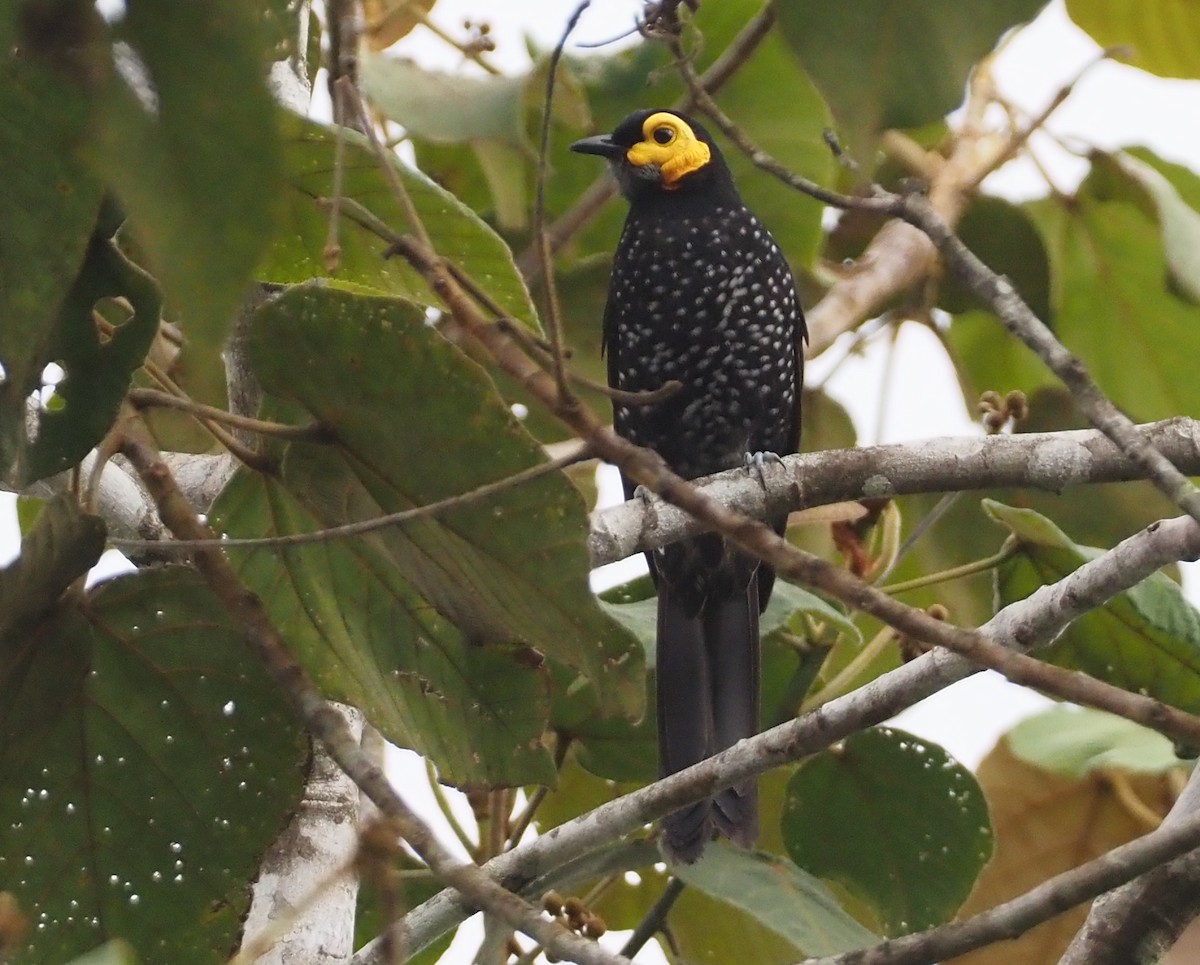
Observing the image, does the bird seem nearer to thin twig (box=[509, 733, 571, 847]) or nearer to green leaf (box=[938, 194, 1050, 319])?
green leaf (box=[938, 194, 1050, 319])

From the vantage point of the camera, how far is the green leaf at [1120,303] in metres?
2.69

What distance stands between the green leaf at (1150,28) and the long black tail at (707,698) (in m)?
1.04

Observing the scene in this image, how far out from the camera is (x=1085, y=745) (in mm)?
2252

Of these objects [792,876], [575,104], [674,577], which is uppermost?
[575,104]

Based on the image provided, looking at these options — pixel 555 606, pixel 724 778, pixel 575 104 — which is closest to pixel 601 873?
pixel 724 778

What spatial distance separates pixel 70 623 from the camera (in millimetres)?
1397

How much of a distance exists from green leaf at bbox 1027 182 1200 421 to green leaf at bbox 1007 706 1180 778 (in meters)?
0.64

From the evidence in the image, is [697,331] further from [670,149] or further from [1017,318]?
[1017,318]

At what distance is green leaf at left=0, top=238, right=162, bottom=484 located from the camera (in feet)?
3.87

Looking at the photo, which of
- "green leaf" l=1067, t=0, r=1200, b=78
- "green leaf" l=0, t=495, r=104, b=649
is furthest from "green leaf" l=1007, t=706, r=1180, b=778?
"green leaf" l=0, t=495, r=104, b=649

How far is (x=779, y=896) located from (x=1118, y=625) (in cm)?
54

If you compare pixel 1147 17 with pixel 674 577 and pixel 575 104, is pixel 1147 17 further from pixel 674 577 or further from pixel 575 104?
pixel 674 577

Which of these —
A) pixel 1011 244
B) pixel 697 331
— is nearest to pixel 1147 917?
pixel 1011 244

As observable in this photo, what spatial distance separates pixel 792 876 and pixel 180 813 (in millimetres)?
806
